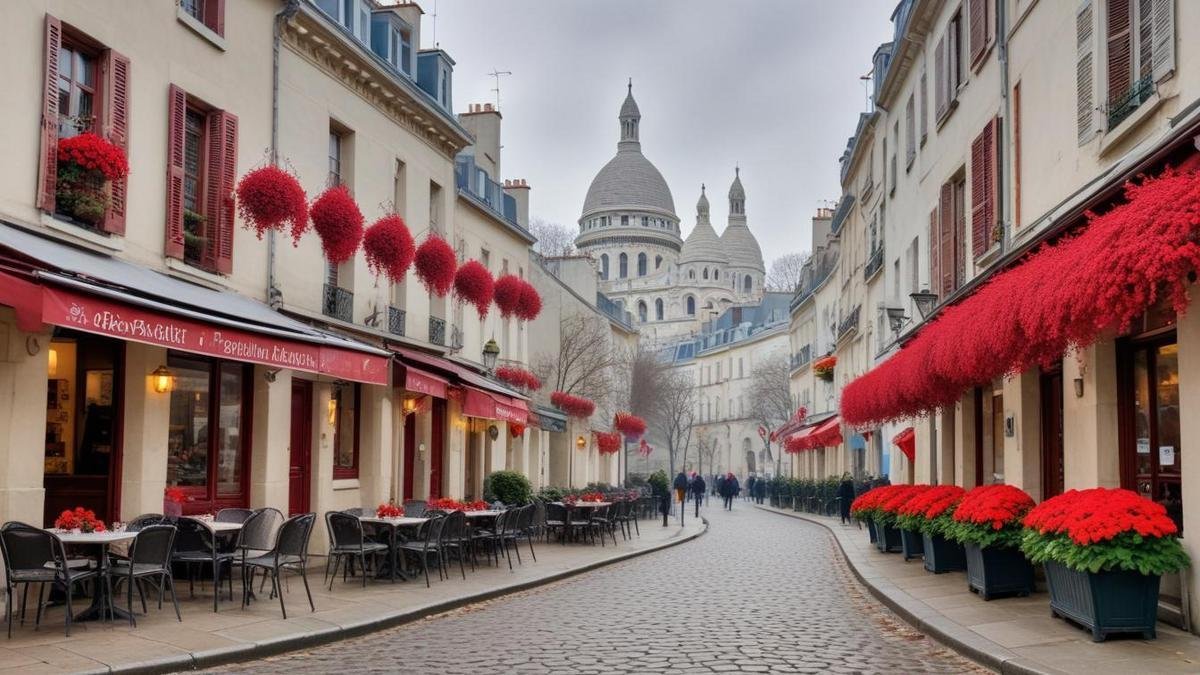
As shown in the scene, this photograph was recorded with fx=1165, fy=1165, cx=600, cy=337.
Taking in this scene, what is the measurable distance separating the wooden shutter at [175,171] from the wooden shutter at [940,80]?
474 inches

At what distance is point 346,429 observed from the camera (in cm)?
1800

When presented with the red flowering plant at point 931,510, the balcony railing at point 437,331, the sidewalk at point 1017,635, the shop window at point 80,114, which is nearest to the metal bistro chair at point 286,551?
the shop window at point 80,114

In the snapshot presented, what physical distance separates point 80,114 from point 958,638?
384 inches

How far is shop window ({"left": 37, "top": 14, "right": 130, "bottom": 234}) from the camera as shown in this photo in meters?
11.0

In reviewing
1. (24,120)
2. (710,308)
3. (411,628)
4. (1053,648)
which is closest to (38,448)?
(24,120)

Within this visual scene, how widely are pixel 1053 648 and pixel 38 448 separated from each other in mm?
8791

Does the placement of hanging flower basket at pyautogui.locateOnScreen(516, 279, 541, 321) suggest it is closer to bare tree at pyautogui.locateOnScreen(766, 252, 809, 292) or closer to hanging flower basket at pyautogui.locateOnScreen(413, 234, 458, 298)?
hanging flower basket at pyautogui.locateOnScreen(413, 234, 458, 298)

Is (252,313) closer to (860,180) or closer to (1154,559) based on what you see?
(1154,559)

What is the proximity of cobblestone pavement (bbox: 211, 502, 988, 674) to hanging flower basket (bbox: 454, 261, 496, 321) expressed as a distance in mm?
5970

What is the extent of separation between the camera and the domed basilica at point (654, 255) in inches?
5625

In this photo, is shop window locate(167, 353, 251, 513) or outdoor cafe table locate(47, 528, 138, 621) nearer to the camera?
outdoor cafe table locate(47, 528, 138, 621)

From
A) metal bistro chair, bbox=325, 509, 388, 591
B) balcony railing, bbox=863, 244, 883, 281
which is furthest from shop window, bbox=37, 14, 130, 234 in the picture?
balcony railing, bbox=863, 244, 883, 281

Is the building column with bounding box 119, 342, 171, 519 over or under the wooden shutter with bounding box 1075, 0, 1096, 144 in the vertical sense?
under

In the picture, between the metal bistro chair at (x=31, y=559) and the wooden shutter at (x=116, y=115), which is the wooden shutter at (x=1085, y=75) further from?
the metal bistro chair at (x=31, y=559)
